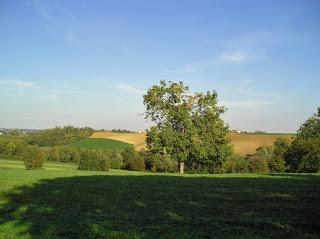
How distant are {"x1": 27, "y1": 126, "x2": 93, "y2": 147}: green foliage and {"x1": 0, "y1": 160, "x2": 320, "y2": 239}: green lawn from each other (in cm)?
10219

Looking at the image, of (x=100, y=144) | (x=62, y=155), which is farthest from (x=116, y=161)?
(x=100, y=144)

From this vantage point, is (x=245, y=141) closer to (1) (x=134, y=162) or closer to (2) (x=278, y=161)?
(2) (x=278, y=161)

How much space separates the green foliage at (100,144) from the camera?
11041cm

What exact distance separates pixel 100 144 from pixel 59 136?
72.4 ft

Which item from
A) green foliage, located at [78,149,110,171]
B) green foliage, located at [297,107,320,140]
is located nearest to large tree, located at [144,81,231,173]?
green foliage, located at [78,149,110,171]

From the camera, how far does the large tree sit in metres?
56.1

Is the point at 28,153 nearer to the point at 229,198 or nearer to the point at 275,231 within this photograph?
the point at 229,198

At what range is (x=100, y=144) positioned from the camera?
115812 millimetres

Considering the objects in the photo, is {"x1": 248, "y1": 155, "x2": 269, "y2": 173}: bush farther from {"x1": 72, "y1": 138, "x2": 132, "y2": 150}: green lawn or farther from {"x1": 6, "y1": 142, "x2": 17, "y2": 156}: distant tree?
{"x1": 6, "y1": 142, "x2": 17, "y2": 156}: distant tree

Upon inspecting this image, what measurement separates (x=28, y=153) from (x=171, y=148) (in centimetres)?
2435

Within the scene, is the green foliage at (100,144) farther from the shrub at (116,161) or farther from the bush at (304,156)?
the bush at (304,156)

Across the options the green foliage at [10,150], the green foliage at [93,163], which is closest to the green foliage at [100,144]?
the green foliage at [10,150]

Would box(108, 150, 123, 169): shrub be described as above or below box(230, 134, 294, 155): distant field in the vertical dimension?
below

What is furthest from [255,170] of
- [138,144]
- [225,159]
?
[138,144]
